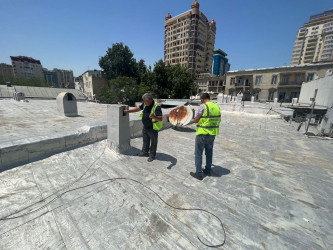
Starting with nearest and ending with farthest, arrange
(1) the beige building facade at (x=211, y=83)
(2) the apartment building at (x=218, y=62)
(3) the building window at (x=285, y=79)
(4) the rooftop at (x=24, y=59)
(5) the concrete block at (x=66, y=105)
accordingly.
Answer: (5) the concrete block at (x=66, y=105) < (3) the building window at (x=285, y=79) < (1) the beige building facade at (x=211, y=83) < (2) the apartment building at (x=218, y=62) < (4) the rooftop at (x=24, y=59)

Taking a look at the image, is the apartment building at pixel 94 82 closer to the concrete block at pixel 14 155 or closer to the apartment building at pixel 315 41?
the concrete block at pixel 14 155

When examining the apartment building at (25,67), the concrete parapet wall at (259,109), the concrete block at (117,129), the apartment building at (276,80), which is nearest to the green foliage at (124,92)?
the concrete parapet wall at (259,109)

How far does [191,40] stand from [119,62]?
3872 centimetres

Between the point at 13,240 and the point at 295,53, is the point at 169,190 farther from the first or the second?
the point at 295,53

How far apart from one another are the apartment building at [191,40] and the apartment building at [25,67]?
73.0 m

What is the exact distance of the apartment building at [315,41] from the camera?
3098 inches

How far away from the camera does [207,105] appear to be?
9.14ft

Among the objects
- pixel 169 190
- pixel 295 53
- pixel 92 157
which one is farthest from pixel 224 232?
pixel 295 53

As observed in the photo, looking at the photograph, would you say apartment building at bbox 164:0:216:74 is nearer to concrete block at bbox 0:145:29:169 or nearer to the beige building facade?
the beige building facade

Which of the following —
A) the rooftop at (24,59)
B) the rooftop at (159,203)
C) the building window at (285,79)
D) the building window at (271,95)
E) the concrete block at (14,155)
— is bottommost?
the rooftop at (159,203)

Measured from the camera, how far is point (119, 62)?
34469 millimetres

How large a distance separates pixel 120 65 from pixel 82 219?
37.5 m

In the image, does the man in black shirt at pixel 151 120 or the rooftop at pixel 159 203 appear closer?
the rooftop at pixel 159 203

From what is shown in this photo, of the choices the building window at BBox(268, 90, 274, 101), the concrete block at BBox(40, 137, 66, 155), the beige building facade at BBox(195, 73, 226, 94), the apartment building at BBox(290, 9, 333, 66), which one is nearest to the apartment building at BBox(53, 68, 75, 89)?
the beige building facade at BBox(195, 73, 226, 94)
